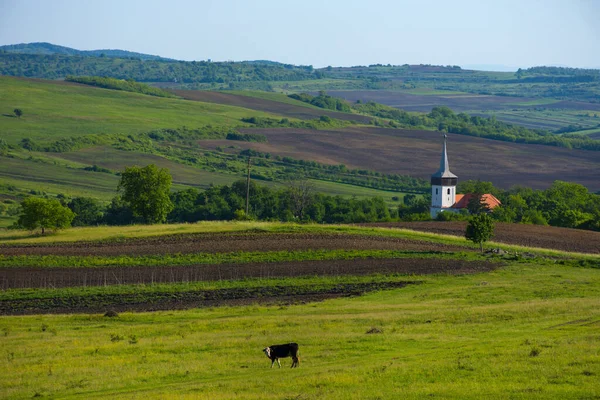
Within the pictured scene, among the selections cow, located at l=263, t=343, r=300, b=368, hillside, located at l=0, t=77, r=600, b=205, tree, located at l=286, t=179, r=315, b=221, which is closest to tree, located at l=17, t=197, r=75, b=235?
tree, located at l=286, t=179, r=315, b=221

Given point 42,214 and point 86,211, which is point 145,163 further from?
point 42,214

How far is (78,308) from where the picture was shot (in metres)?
49.7

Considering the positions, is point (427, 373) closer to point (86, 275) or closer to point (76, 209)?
point (86, 275)

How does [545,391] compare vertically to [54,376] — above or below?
above

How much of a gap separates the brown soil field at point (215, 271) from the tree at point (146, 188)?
25.2 m

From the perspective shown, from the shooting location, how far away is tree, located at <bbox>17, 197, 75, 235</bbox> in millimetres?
80875

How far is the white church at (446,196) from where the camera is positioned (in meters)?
112

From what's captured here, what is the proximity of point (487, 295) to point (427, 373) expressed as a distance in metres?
22.8

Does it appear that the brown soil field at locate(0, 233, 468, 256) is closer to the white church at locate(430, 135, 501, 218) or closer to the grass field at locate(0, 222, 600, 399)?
the grass field at locate(0, 222, 600, 399)

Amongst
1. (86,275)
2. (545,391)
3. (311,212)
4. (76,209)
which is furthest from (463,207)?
(545,391)

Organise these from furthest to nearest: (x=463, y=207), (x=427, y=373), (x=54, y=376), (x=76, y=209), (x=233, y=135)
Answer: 1. (x=233, y=135)
2. (x=463, y=207)
3. (x=76, y=209)
4. (x=54, y=376)
5. (x=427, y=373)

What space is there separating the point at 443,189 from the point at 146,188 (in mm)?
39135

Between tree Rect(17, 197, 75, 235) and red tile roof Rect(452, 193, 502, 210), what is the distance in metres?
50.4

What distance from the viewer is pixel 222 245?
75750mm
